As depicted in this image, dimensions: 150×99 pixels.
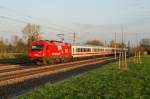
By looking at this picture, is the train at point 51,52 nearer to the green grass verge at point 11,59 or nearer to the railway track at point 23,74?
the green grass verge at point 11,59

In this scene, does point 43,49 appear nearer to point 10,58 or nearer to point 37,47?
point 37,47

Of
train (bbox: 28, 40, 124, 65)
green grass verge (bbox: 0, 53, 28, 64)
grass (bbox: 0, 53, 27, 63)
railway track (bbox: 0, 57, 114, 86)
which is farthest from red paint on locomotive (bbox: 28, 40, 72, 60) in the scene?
grass (bbox: 0, 53, 27, 63)

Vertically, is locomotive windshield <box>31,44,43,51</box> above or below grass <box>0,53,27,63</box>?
above

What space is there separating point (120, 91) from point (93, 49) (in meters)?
47.7

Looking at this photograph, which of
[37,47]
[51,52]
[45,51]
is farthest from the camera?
[51,52]

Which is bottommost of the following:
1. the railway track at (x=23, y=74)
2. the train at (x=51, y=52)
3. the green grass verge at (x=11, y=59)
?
the railway track at (x=23, y=74)

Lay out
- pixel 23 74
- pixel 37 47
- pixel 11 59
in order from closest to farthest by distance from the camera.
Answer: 1. pixel 23 74
2. pixel 37 47
3. pixel 11 59

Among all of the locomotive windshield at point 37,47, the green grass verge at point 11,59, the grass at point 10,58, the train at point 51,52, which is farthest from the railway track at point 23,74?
the grass at point 10,58

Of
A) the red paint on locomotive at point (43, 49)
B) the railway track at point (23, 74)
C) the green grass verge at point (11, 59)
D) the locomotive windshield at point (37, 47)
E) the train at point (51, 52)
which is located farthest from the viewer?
the green grass verge at point (11, 59)

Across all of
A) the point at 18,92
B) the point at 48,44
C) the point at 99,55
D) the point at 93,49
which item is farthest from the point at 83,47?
the point at 18,92

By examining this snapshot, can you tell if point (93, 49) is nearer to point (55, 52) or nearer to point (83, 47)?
point (83, 47)

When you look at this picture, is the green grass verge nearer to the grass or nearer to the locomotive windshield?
the grass

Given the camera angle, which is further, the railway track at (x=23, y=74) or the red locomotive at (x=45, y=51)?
the red locomotive at (x=45, y=51)

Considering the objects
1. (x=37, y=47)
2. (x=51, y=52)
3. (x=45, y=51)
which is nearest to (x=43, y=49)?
(x=45, y=51)
